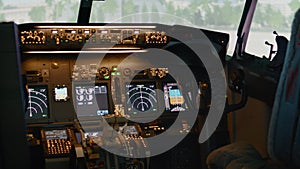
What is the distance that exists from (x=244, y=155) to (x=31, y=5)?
9.11ft

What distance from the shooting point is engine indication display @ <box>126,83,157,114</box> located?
484 cm

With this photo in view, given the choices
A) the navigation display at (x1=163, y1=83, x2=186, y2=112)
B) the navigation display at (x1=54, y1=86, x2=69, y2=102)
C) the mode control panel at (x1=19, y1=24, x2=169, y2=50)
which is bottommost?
the navigation display at (x1=163, y1=83, x2=186, y2=112)

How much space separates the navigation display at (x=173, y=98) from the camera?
4915 mm

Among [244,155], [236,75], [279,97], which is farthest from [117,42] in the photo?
[279,97]

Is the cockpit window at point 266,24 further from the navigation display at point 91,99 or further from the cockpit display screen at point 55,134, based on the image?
the cockpit display screen at point 55,134

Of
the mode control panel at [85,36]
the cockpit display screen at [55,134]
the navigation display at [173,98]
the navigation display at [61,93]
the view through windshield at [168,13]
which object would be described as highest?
the view through windshield at [168,13]

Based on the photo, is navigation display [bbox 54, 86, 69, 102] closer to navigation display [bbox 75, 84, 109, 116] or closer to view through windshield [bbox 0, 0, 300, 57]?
navigation display [bbox 75, 84, 109, 116]

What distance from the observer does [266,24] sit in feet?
13.6

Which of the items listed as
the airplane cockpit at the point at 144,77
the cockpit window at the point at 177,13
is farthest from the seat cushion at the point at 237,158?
the cockpit window at the point at 177,13

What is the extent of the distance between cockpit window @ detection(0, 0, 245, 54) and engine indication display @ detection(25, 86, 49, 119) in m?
0.66

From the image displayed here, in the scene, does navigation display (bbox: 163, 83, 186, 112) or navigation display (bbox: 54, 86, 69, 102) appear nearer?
navigation display (bbox: 54, 86, 69, 102)

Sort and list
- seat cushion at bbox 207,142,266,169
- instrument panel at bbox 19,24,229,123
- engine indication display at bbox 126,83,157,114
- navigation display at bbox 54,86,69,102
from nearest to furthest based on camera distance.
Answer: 1. seat cushion at bbox 207,142,266,169
2. instrument panel at bbox 19,24,229,123
3. navigation display at bbox 54,86,69,102
4. engine indication display at bbox 126,83,157,114

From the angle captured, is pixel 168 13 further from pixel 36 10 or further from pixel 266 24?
pixel 36 10

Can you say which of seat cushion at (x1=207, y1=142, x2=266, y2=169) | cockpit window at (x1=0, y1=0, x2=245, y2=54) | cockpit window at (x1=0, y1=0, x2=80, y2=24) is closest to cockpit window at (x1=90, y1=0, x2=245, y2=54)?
cockpit window at (x1=0, y1=0, x2=245, y2=54)
